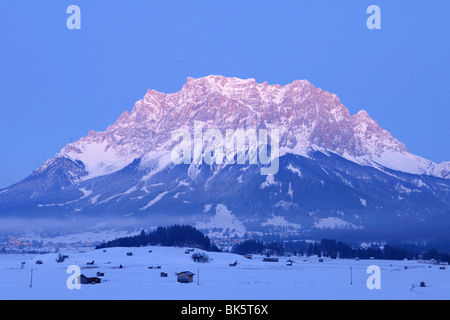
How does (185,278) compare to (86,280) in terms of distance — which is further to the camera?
(185,278)

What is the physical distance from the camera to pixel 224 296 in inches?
3206

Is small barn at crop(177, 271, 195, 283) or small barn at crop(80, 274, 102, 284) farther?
small barn at crop(177, 271, 195, 283)

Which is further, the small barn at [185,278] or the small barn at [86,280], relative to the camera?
the small barn at [185,278]

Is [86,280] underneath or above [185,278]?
underneath
